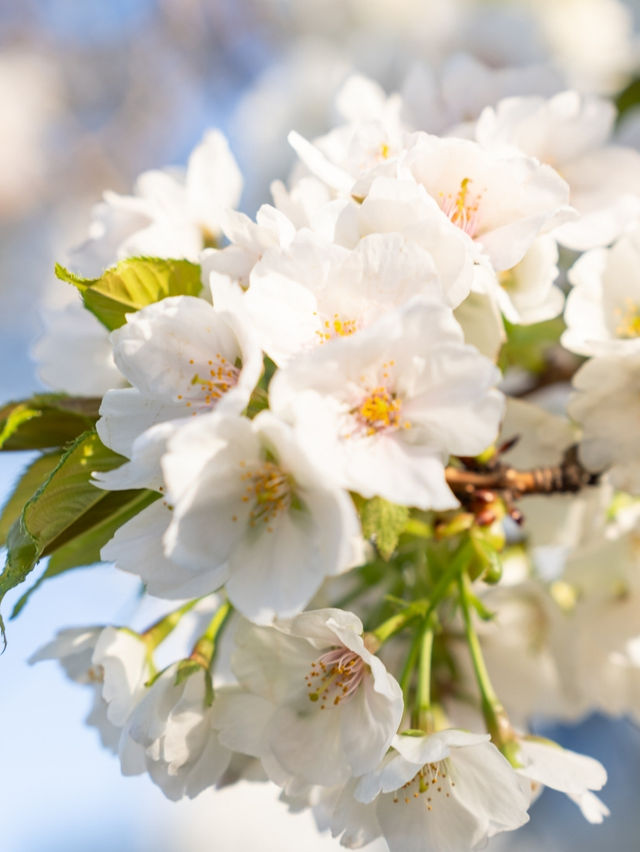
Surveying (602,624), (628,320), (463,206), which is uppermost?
(463,206)

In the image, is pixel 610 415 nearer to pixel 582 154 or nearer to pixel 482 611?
pixel 482 611

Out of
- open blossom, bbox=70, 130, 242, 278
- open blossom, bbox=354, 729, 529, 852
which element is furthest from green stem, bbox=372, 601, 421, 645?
open blossom, bbox=70, 130, 242, 278

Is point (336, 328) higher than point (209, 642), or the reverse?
point (336, 328)

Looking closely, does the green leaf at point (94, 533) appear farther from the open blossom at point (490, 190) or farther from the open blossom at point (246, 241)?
the open blossom at point (490, 190)

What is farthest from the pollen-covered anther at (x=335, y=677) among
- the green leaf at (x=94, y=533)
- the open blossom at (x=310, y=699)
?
the green leaf at (x=94, y=533)

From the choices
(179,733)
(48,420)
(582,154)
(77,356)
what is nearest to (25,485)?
(48,420)

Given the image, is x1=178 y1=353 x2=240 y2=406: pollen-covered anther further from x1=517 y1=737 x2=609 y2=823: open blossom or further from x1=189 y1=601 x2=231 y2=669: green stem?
x1=517 y1=737 x2=609 y2=823: open blossom
